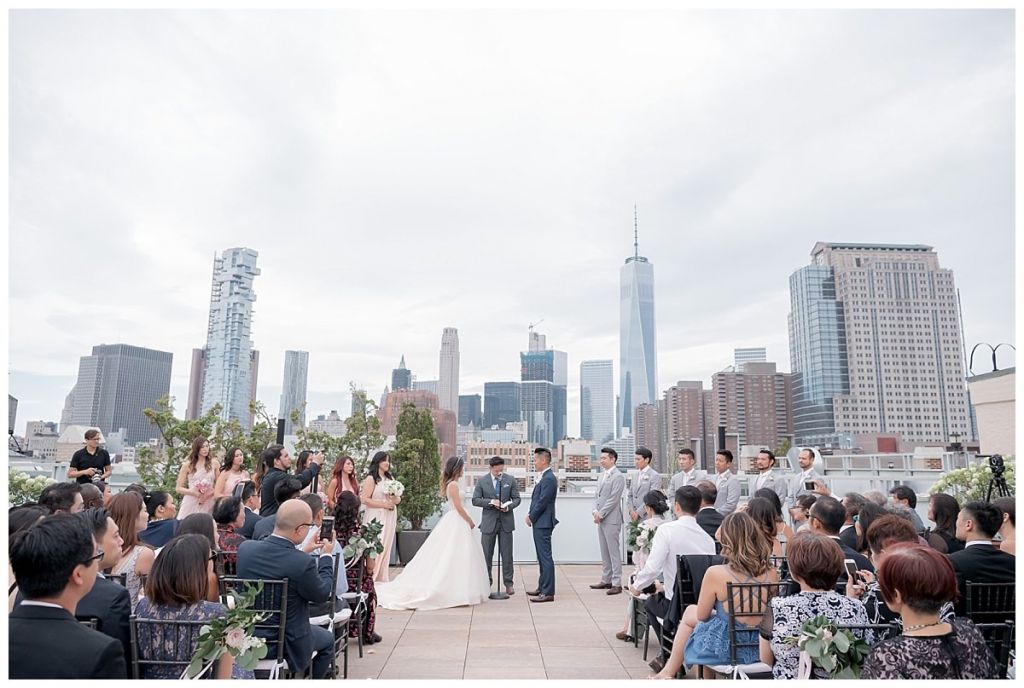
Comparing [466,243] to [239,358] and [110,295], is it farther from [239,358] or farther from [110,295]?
[239,358]

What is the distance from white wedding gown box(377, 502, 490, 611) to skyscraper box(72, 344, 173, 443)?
1583 cm

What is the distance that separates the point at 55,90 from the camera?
5.52m

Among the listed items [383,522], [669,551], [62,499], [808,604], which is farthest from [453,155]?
[808,604]

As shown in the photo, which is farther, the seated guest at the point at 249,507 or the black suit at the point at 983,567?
the seated guest at the point at 249,507

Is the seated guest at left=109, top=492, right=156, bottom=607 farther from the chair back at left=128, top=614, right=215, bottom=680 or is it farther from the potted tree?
the potted tree

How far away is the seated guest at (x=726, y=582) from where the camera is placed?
9.88ft

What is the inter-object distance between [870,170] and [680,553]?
30.3 ft

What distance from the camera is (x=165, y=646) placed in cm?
230

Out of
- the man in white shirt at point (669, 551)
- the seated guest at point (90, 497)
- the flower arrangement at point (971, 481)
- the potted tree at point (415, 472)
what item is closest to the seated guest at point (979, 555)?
the man in white shirt at point (669, 551)

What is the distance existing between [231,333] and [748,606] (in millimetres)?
→ 67649

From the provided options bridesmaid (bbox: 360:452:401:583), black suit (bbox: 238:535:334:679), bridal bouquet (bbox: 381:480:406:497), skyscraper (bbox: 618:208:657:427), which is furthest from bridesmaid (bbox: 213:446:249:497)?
skyscraper (bbox: 618:208:657:427)

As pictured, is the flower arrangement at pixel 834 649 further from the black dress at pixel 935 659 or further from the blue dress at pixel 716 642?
the blue dress at pixel 716 642

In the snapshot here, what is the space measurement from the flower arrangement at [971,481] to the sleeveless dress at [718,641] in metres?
8.85

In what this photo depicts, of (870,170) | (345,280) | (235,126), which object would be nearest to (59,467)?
(235,126)
